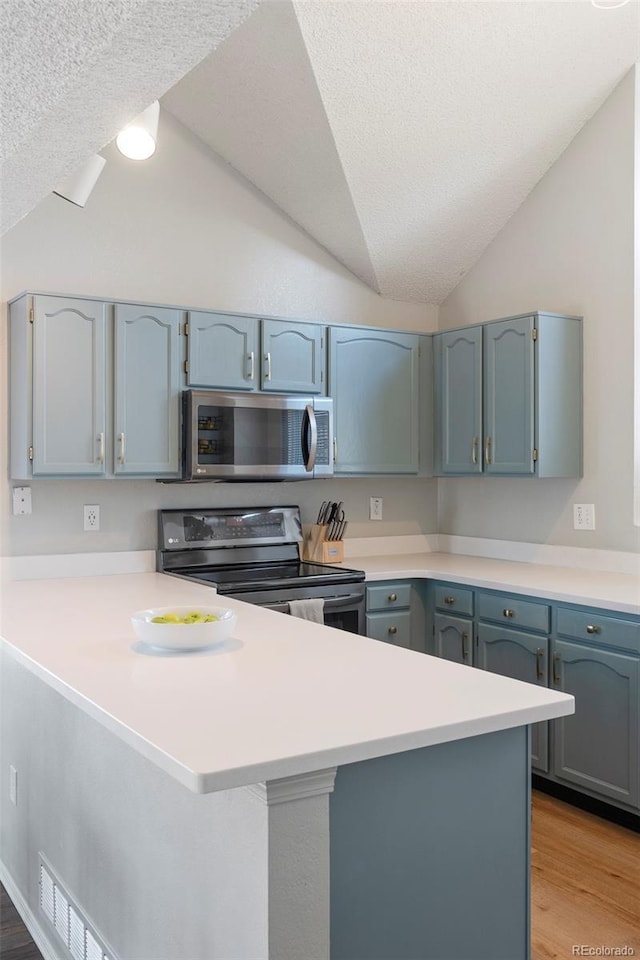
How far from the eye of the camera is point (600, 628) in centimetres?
310

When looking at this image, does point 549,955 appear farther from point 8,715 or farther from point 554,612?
point 8,715

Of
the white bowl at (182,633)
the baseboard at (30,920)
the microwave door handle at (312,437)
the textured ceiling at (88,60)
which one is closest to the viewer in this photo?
the textured ceiling at (88,60)

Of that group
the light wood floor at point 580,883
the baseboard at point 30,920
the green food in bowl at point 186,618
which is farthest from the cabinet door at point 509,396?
the baseboard at point 30,920

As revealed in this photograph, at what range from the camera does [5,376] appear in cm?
350

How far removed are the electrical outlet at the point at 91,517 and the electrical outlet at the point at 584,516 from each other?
7.33ft

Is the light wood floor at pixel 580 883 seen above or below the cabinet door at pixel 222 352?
below

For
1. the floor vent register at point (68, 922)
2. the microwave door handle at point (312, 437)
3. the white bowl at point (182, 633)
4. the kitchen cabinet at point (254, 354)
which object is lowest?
the floor vent register at point (68, 922)

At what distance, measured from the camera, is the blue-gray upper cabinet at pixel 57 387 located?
332 centimetres

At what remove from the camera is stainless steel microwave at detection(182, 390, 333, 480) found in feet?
11.9

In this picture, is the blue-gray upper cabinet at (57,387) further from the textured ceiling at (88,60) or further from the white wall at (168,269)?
the textured ceiling at (88,60)

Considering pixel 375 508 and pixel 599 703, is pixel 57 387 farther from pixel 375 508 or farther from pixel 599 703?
pixel 599 703

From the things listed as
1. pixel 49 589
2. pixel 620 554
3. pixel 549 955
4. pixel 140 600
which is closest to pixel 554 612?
pixel 620 554

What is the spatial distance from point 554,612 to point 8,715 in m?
2.07

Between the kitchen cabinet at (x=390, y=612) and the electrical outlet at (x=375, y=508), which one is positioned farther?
the electrical outlet at (x=375, y=508)
